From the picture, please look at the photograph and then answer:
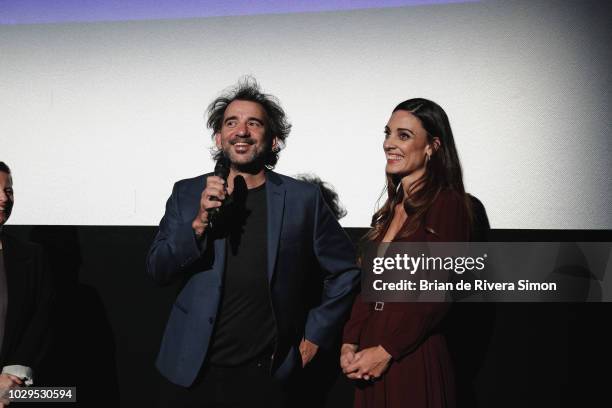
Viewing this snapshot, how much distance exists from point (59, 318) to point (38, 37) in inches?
62.0

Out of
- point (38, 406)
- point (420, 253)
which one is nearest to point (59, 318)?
point (38, 406)

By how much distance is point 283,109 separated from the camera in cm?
266

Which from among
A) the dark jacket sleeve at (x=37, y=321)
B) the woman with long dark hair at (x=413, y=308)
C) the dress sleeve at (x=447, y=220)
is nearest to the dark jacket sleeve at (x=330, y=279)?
the woman with long dark hair at (x=413, y=308)

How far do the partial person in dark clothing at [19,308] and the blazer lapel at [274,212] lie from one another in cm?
92

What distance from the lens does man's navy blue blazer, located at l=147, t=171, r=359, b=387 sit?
6.22ft

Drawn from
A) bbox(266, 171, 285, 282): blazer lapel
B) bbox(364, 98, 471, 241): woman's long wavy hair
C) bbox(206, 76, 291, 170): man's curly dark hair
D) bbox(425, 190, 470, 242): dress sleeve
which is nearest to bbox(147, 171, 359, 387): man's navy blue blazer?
bbox(266, 171, 285, 282): blazer lapel

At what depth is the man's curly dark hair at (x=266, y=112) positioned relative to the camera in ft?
7.25

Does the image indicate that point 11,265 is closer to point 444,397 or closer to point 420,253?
point 420,253

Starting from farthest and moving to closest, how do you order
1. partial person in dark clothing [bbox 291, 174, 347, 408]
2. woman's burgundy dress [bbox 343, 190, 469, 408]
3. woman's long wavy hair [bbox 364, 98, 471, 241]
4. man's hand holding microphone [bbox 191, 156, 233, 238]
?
partial person in dark clothing [bbox 291, 174, 347, 408] → woman's long wavy hair [bbox 364, 98, 471, 241] → woman's burgundy dress [bbox 343, 190, 469, 408] → man's hand holding microphone [bbox 191, 156, 233, 238]

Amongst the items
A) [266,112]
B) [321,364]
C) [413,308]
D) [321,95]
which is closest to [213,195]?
[266,112]

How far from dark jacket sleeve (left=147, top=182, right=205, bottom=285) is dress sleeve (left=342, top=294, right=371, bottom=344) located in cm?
66

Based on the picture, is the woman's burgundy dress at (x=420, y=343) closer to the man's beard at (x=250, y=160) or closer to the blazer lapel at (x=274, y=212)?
the blazer lapel at (x=274, y=212)

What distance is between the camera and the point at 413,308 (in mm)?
1766

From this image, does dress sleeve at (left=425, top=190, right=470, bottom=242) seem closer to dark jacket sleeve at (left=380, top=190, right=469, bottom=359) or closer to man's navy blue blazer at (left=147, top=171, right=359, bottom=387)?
dark jacket sleeve at (left=380, top=190, right=469, bottom=359)
